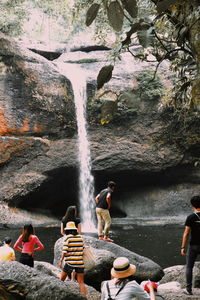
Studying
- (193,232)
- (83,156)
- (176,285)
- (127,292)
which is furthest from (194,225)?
(83,156)

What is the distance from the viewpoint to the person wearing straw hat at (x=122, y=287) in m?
2.79

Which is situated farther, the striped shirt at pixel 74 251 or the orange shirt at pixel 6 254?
the orange shirt at pixel 6 254

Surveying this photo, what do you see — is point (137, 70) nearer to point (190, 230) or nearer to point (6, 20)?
point (6, 20)

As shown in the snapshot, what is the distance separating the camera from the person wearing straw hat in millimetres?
2789

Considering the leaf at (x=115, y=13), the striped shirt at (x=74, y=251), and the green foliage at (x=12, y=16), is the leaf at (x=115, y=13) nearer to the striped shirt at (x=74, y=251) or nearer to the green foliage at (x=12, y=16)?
the striped shirt at (x=74, y=251)

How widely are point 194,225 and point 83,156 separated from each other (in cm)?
1237

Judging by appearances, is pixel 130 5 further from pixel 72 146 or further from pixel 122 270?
pixel 72 146

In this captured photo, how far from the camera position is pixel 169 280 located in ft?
23.0

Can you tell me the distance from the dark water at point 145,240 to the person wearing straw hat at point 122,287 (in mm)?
6253

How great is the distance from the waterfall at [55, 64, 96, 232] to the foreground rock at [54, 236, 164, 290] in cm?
925

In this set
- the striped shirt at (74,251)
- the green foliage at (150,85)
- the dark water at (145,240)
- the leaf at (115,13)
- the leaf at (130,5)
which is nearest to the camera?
the leaf at (115,13)

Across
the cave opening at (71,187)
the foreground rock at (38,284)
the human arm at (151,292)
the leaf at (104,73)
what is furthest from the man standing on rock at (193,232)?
the cave opening at (71,187)

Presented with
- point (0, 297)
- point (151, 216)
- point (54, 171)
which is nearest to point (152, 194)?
point (151, 216)

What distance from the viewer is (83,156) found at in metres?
17.5
